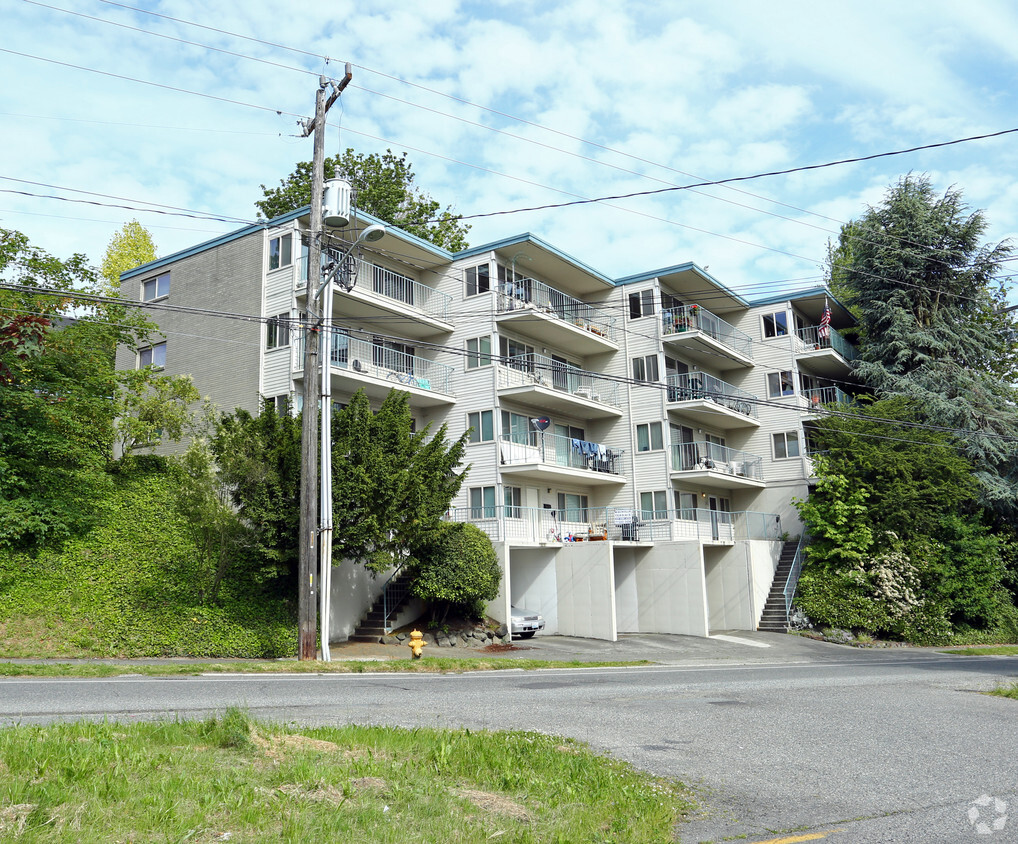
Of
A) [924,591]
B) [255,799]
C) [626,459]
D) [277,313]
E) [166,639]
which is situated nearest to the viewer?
[255,799]

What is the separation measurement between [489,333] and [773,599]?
51.6 feet

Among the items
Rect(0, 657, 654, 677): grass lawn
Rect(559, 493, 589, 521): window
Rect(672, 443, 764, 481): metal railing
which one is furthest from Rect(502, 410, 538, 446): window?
Rect(0, 657, 654, 677): grass lawn

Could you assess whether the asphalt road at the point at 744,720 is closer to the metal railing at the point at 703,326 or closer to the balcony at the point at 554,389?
the balcony at the point at 554,389

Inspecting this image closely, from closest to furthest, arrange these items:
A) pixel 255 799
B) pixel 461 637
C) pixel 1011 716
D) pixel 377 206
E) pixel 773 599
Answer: pixel 255 799, pixel 1011 716, pixel 461 637, pixel 773 599, pixel 377 206

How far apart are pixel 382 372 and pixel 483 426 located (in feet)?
15.4

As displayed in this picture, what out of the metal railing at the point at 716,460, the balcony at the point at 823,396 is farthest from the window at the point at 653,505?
the balcony at the point at 823,396

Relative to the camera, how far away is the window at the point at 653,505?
35.9 meters

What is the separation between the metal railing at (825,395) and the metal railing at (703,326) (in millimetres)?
3474

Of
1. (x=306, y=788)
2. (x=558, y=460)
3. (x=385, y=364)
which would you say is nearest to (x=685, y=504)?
(x=558, y=460)

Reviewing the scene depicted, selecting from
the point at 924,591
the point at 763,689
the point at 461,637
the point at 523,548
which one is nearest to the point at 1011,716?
the point at 763,689

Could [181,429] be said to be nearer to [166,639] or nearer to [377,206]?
[166,639]

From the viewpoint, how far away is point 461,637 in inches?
985

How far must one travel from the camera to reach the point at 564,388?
36375mm

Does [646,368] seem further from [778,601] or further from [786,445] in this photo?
[778,601]
